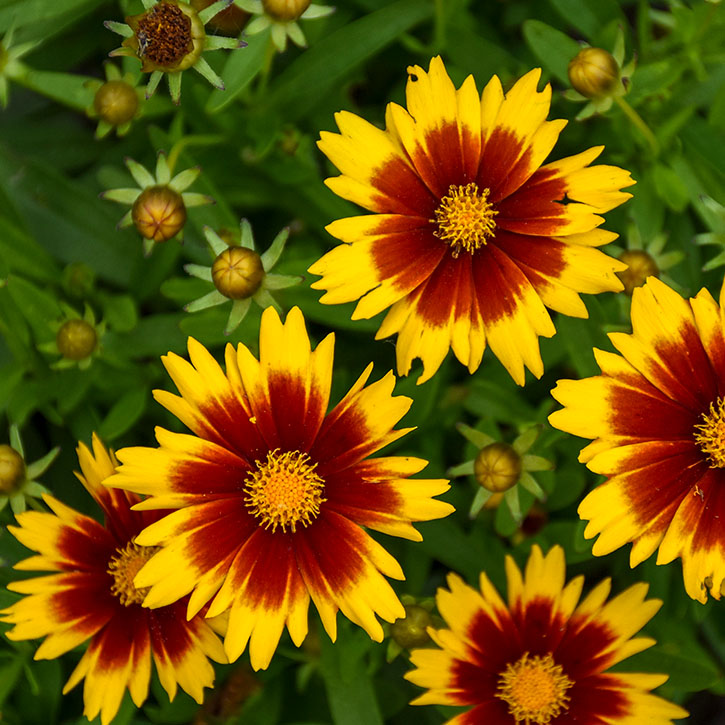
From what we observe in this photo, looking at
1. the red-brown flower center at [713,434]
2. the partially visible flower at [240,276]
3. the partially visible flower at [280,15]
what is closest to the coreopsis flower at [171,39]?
the partially visible flower at [280,15]

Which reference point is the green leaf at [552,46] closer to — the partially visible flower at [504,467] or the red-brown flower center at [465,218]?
the red-brown flower center at [465,218]

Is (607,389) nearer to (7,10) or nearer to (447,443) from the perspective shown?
(447,443)

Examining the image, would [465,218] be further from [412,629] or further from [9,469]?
[9,469]

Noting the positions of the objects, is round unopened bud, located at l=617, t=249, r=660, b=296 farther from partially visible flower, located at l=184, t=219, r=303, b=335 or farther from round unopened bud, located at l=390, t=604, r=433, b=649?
round unopened bud, located at l=390, t=604, r=433, b=649

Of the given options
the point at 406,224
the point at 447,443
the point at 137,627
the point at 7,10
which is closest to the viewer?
the point at 406,224

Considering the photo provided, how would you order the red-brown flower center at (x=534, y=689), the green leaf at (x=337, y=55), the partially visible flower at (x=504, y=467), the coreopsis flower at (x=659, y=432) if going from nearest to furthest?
the coreopsis flower at (x=659, y=432) < the partially visible flower at (x=504, y=467) < the red-brown flower center at (x=534, y=689) < the green leaf at (x=337, y=55)

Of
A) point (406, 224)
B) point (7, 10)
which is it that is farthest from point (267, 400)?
point (7, 10)
